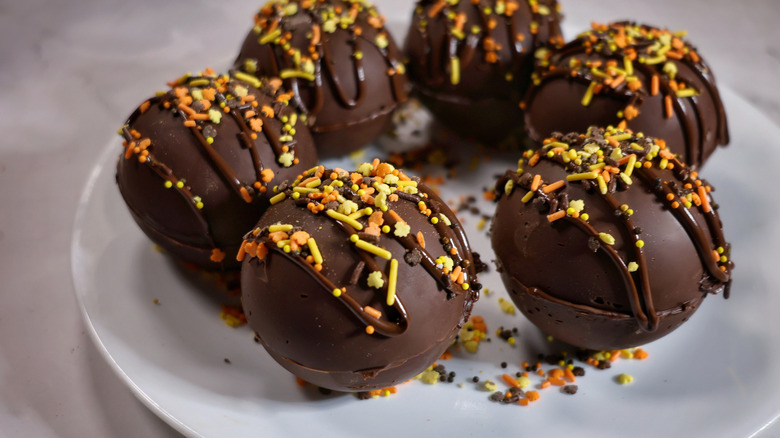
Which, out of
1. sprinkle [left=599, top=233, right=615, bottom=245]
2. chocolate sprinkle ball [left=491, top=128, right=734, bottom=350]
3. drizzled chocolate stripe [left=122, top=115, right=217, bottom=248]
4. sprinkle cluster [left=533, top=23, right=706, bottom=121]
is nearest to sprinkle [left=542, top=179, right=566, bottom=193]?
chocolate sprinkle ball [left=491, top=128, right=734, bottom=350]

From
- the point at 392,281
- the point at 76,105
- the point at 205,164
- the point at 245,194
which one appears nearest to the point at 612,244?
the point at 392,281

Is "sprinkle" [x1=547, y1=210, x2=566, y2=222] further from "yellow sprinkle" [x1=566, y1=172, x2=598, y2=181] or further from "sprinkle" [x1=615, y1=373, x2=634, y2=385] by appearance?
"sprinkle" [x1=615, y1=373, x2=634, y2=385]

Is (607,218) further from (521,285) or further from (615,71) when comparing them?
(615,71)

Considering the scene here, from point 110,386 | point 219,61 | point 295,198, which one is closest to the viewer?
point 295,198

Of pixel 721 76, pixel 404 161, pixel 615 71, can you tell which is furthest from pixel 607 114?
pixel 721 76

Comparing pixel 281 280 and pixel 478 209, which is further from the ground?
pixel 281 280

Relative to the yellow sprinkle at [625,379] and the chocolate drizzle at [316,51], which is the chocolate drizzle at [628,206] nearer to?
the yellow sprinkle at [625,379]

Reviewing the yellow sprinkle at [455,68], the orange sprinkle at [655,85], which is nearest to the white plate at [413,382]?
the orange sprinkle at [655,85]
